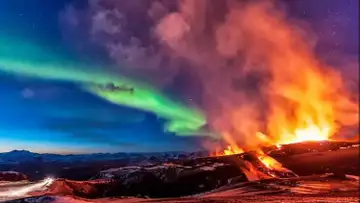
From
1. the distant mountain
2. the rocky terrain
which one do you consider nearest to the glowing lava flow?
the rocky terrain

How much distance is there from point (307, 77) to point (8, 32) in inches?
186

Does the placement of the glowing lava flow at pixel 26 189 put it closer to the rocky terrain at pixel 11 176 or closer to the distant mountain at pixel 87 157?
the rocky terrain at pixel 11 176

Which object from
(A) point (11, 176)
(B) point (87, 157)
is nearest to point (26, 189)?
(A) point (11, 176)

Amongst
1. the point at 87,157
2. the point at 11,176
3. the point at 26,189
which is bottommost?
the point at 26,189

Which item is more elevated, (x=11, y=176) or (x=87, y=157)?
(x=87, y=157)

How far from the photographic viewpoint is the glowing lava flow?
4.11 meters

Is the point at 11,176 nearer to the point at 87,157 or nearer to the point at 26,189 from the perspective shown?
the point at 26,189

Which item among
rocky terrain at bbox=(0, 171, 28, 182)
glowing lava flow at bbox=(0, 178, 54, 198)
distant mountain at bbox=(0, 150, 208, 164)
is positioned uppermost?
distant mountain at bbox=(0, 150, 208, 164)

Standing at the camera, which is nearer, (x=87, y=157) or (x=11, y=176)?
(x=11, y=176)

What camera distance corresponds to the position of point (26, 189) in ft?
13.8

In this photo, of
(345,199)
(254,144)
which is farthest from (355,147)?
(254,144)

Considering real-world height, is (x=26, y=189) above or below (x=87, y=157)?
below

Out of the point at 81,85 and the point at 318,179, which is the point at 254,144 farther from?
the point at 81,85

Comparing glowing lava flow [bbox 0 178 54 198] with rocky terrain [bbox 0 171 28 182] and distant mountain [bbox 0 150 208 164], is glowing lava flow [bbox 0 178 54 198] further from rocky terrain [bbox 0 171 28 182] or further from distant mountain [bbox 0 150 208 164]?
distant mountain [bbox 0 150 208 164]
